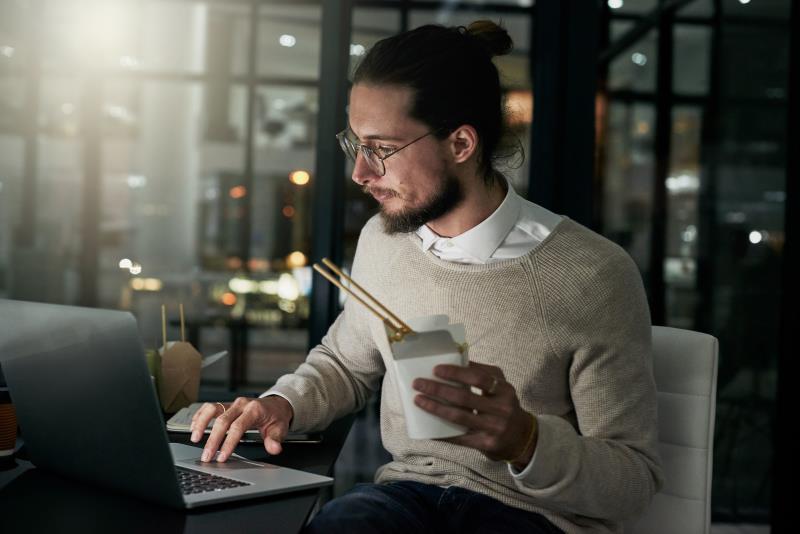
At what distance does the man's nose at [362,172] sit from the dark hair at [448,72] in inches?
5.3

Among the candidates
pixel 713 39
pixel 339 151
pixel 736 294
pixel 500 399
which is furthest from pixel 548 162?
pixel 500 399

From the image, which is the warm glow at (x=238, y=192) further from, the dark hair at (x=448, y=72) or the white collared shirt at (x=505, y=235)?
the white collared shirt at (x=505, y=235)

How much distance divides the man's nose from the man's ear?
0.17m

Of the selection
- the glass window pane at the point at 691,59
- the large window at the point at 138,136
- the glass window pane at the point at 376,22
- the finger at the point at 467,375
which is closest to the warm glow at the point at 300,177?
the large window at the point at 138,136

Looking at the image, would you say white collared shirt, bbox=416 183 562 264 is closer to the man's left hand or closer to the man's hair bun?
A: the man's hair bun

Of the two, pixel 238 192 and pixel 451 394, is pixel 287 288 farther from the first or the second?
pixel 451 394

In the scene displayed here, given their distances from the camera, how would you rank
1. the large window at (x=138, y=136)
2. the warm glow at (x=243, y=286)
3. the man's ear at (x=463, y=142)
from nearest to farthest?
the man's ear at (x=463, y=142) < the warm glow at (x=243, y=286) < the large window at (x=138, y=136)

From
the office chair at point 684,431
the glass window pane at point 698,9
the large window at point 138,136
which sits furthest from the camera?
the large window at point 138,136

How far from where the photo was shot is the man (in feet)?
4.09

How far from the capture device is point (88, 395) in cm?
104

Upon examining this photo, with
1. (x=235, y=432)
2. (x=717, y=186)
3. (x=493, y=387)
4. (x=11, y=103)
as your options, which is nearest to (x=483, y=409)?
(x=493, y=387)

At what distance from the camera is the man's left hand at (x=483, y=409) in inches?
37.4

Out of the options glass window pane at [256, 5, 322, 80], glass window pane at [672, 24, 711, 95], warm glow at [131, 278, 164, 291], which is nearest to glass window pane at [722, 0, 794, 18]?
glass window pane at [672, 24, 711, 95]

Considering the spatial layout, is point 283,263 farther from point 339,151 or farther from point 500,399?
point 500,399
